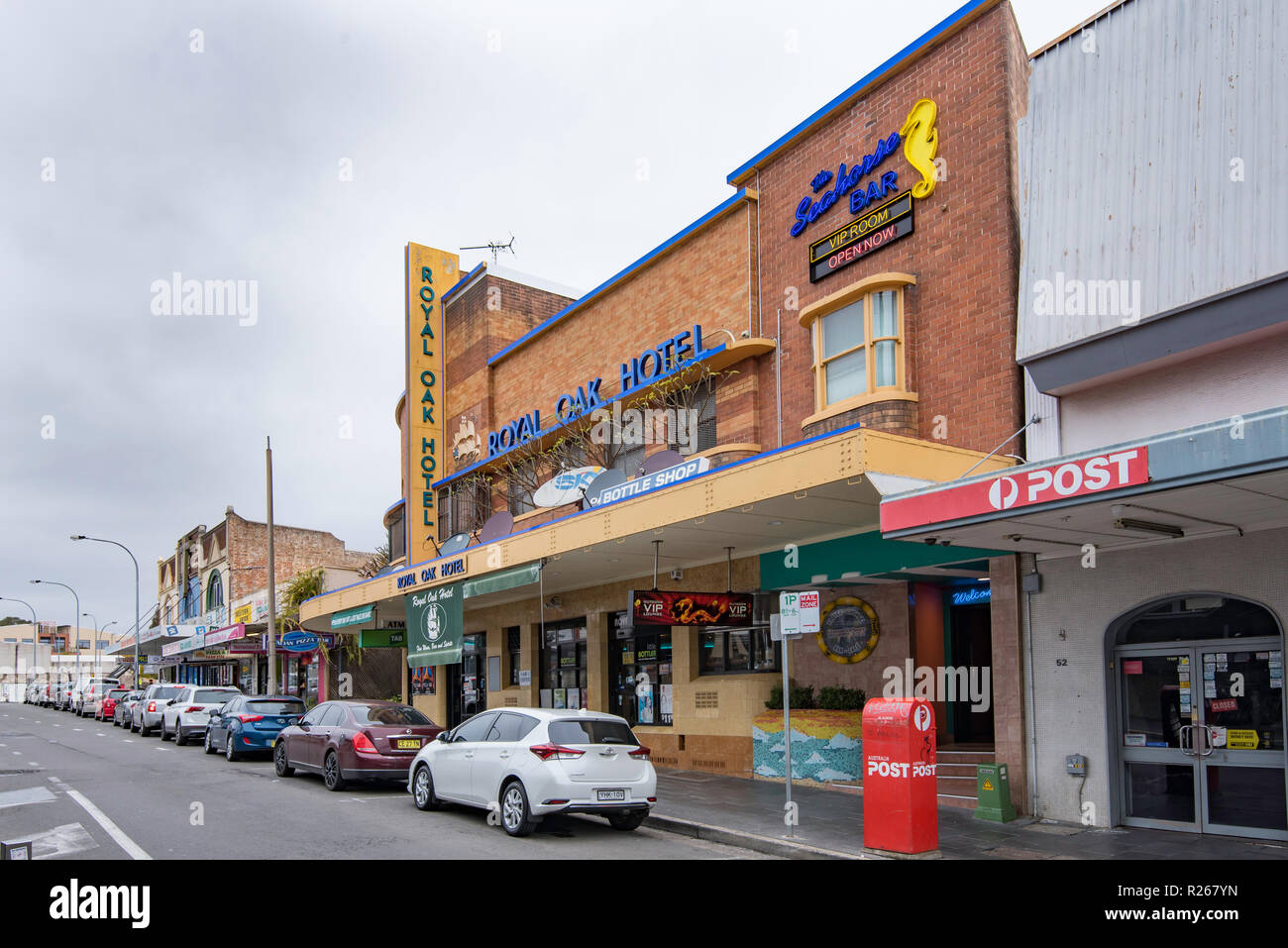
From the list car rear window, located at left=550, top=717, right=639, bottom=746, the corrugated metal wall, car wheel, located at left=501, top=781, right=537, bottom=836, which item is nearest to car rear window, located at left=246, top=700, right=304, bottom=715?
car wheel, located at left=501, top=781, right=537, bottom=836

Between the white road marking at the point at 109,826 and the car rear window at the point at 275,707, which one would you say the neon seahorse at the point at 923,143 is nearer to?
the white road marking at the point at 109,826

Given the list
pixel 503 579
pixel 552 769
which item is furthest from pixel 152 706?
pixel 552 769

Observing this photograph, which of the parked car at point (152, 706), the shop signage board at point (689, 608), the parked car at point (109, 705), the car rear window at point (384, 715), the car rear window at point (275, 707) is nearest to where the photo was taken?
the shop signage board at point (689, 608)

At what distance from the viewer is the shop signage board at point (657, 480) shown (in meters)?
16.5

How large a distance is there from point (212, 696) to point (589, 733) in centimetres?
2038

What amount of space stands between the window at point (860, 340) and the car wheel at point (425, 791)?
773 centimetres

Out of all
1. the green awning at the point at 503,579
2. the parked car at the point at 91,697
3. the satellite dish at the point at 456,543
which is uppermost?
the satellite dish at the point at 456,543

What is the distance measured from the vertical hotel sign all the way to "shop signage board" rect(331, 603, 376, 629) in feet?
5.63

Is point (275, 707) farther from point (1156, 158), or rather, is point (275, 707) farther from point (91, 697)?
point (91, 697)

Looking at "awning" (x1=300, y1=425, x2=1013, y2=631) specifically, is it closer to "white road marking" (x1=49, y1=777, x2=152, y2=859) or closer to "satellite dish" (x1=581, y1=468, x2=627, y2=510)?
"satellite dish" (x1=581, y1=468, x2=627, y2=510)

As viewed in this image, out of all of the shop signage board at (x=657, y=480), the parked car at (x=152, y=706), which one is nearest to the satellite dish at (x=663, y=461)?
the shop signage board at (x=657, y=480)

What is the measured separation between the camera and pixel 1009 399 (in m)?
13.2

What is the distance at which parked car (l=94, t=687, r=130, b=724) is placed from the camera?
135 feet
